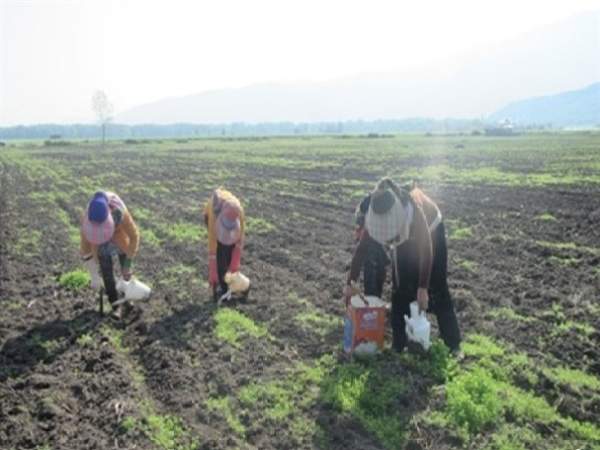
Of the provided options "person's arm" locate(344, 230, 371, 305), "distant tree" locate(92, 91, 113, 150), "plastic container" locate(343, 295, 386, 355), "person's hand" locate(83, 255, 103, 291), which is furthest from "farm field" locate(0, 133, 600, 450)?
"distant tree" locate(92, 91, 113, 150)

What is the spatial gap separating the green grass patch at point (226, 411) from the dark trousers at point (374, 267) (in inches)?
91.1

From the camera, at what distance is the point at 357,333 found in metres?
6.15

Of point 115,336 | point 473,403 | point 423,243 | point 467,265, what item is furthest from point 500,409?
point 467,265

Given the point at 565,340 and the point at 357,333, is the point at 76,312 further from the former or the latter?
the point at 565,340

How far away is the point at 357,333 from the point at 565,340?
2.63m

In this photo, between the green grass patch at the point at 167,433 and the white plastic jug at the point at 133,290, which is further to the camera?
the white plastic jug at the point at 133,290

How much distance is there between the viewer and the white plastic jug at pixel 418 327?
608cm

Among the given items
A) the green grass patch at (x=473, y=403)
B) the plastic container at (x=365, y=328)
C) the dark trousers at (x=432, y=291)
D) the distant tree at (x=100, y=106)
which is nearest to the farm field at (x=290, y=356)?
the green grass patch at (x=473, y=403)

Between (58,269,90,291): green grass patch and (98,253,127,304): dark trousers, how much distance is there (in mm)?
1056

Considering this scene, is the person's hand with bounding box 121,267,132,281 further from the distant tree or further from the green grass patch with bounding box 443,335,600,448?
the distant tree

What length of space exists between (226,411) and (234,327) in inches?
79.2

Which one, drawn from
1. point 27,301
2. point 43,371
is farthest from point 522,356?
point 27,301

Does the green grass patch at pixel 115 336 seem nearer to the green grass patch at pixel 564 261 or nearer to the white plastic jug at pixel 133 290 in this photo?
the white plastic jug at pixel 133 290

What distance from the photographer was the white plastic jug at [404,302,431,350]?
6.08 metres
